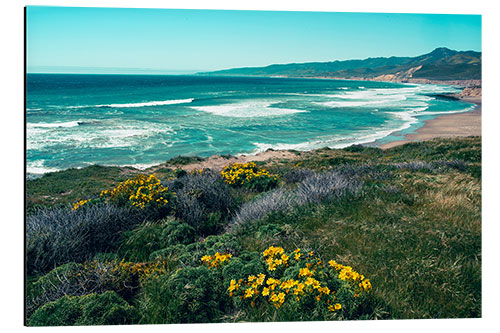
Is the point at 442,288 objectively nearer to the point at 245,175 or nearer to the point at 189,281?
the point at 189,281

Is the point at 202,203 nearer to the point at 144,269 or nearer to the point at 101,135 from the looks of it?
the point at 144,269

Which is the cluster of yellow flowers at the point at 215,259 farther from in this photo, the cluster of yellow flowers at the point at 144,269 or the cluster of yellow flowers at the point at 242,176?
the cluster of yellow flowers at the point at 242,176

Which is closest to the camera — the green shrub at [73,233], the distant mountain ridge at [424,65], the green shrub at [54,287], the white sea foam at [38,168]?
the green shrub at [54,287]

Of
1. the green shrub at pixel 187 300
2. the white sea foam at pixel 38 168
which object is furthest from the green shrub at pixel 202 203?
the white sea foam at pixel 38 168

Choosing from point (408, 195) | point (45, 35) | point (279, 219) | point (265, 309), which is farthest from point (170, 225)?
point (408, 195)

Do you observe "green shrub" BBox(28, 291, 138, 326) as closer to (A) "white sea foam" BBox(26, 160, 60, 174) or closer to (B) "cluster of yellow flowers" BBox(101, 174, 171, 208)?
(B) "cluster of yellow flowers" BBox(101, 174, 171, 208)

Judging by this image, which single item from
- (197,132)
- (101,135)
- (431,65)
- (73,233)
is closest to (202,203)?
(73,233)
